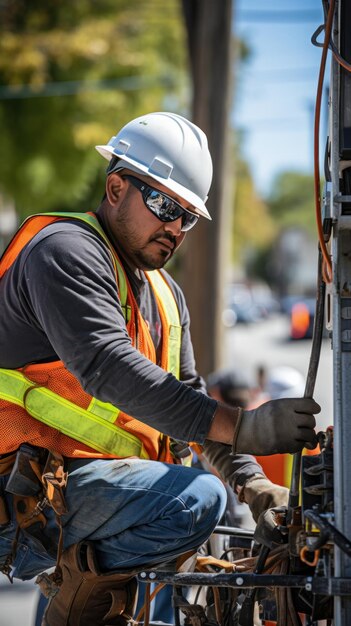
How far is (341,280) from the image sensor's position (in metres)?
2.83

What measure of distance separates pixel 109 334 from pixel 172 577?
0.83m

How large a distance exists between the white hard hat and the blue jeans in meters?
0.98

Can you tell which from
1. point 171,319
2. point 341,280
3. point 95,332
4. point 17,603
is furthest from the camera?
point 17,603

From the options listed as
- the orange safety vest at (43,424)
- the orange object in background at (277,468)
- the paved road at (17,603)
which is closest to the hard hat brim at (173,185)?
the orange safety vest at (43,424)

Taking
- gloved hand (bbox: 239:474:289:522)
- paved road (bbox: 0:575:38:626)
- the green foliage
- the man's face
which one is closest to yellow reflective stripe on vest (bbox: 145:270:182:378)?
the man's face

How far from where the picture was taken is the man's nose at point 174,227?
133 inches

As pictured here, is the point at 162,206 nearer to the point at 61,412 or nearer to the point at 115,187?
the point at 115,187

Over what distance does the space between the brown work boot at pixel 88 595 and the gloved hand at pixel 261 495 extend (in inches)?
22.4

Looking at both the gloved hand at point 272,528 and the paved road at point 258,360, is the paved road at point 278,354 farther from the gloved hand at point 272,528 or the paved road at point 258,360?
the gloved hand at point 272,528

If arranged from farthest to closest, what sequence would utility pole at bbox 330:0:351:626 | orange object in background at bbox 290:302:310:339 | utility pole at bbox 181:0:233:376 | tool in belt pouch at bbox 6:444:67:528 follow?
orange object in background at bbox 290:302:310:339
utility pole at bbox 181:0:233:376
tool in belt pouch at bbox 6:444:67:528
utility pole at bbox 330:0:351:626

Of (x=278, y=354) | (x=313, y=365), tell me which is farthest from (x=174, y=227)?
(x=278, y=354)

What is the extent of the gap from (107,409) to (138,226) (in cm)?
67

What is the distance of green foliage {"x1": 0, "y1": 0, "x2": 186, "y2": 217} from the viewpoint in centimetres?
1667

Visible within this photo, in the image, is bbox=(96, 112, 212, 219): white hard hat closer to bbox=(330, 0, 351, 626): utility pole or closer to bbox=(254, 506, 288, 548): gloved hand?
bbox=(330, 0, 351, 626): utility pole
